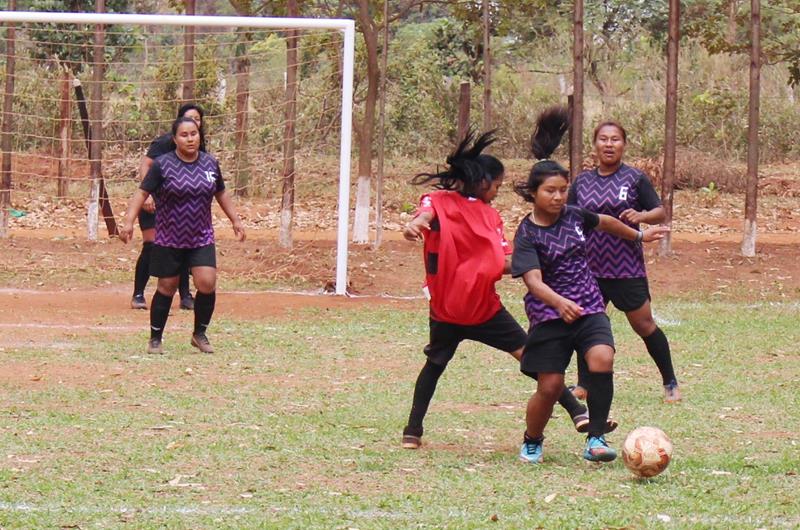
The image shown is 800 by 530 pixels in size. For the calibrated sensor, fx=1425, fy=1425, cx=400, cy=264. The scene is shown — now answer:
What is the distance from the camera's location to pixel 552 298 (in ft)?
21.8

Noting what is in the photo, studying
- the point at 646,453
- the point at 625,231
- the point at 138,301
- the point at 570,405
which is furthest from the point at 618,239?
the point at 138,301

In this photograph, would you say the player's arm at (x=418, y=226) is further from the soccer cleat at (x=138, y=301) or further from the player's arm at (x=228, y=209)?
the soccer cleat at (x=138, y=301)

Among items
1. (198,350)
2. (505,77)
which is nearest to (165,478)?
(198,350)

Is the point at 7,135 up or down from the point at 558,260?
up

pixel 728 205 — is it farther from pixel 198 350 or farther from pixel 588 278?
pixel 588 278

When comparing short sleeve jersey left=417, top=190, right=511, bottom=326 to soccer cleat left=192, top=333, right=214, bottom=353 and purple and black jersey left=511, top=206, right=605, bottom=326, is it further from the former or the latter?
soccer cleat left=192, top=333, right=214, bottom=353

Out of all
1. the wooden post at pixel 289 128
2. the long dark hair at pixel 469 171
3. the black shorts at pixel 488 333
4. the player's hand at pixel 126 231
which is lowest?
the black shorts at pixel 488 333

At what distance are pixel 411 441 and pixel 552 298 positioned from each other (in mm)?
1207

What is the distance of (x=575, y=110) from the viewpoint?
16.8m

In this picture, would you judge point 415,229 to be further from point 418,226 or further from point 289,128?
point 289,128

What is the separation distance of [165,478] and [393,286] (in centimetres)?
920

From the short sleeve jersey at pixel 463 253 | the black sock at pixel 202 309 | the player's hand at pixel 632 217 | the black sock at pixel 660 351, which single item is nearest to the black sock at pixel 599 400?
the short sleeve jersey at pixel 463 253

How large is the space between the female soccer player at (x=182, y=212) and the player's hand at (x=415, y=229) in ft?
11.7

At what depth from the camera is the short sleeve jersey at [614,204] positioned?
8461mm
